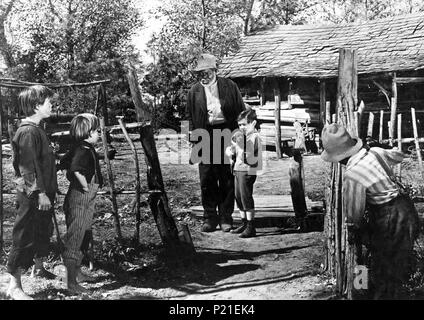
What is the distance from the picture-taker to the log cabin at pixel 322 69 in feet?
37.4

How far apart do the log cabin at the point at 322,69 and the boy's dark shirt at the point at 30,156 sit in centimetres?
872

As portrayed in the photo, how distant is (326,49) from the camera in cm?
1245

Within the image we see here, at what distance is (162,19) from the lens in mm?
5895

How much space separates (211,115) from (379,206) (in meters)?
2.51

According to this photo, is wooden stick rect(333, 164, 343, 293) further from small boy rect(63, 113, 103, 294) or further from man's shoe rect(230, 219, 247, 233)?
small boy rect(63, 113, 103, 294)

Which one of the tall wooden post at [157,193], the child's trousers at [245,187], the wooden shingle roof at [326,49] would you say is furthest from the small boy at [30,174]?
the wooden shingle roof at [326,49]

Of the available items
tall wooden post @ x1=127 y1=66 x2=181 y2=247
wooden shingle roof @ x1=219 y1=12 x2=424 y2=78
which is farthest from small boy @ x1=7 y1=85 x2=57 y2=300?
wooden shingle roof @ x1=219 y1=12 x2=424 y2=78

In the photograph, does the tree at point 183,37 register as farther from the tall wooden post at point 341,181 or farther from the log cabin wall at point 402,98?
the log cabin wall at point 402,98

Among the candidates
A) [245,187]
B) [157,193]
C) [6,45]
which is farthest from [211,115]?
[6,45]

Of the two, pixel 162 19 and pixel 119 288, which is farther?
pixel 162 19

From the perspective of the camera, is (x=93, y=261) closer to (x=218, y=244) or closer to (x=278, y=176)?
(x=218, y=244)
